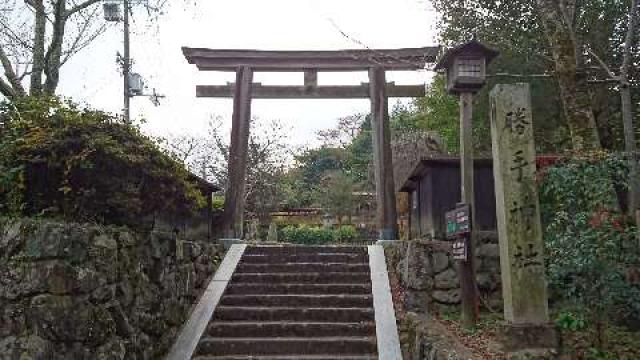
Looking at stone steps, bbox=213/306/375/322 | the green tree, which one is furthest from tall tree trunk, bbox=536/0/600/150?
the green tree

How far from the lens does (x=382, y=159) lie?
13.5 metres

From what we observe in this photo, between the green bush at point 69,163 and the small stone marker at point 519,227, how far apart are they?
4.06 m

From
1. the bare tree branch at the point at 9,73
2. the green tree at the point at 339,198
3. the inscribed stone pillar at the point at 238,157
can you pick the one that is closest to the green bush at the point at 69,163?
the bare tree branch at the point at 9,73

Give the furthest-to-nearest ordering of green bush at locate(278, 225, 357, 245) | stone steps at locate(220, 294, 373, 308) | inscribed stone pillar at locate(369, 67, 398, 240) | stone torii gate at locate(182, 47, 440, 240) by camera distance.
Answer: green bush at locate(278, 225, 357, 245), stone torii gate at locate(182, 47, 440, 240), inscribed stone pillar at locate(369, 67, 398, 240), stone steps at locate(220, 294, 373, 308)

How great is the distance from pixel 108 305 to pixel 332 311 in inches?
147

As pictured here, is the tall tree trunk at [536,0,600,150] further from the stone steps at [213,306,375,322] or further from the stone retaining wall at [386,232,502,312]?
the stone steps at [213,306,375,322]

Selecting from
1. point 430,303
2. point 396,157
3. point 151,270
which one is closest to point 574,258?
point 430,303

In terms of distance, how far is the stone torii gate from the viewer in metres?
13.3

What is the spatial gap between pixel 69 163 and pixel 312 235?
1958 cm

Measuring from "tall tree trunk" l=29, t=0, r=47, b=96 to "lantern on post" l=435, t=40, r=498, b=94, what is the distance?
→ 6.10 metres

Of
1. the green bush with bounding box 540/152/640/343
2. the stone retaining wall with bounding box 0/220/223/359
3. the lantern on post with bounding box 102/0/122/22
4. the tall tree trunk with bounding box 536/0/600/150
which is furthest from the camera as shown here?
the lantern on post with bounding box 102/0/122/22

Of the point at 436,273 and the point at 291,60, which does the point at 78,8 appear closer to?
the point at 291,60

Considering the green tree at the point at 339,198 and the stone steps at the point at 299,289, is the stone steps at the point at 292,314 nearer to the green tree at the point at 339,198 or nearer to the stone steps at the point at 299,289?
the stone steps at the point at 299,289

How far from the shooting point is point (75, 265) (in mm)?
5117
